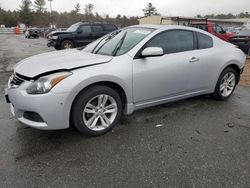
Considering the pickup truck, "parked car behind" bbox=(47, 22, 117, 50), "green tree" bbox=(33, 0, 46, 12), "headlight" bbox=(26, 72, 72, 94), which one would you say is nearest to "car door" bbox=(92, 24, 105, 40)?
"parked car behind" bbox=(47, 22, 117, 50)

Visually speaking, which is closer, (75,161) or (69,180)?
(69,180)

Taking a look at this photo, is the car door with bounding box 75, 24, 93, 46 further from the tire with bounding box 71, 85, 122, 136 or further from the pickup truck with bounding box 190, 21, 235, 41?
the tire with bounding box 71, 85, 122, 136

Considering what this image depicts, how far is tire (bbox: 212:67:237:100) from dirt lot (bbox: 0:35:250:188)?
2.46 feet

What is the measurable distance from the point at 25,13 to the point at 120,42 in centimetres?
8315

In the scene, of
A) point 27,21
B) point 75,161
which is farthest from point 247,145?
point 27,21

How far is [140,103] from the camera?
3805 mm

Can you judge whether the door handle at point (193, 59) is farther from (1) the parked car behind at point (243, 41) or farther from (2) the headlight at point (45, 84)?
(1) the parked car behind at point (243, 41)

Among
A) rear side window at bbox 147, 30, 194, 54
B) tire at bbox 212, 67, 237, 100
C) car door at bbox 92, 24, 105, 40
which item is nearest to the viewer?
rear side window at bbox 147, 30, 194, 54

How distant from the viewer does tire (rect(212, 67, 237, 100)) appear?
4.81 m

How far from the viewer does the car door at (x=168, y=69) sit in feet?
12.1

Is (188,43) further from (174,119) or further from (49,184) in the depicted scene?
(49,184)

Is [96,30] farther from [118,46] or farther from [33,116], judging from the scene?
[33,116]

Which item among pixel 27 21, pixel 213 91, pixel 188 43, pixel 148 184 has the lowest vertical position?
pixel 148 184

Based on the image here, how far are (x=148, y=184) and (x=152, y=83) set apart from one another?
1719 millimetres
